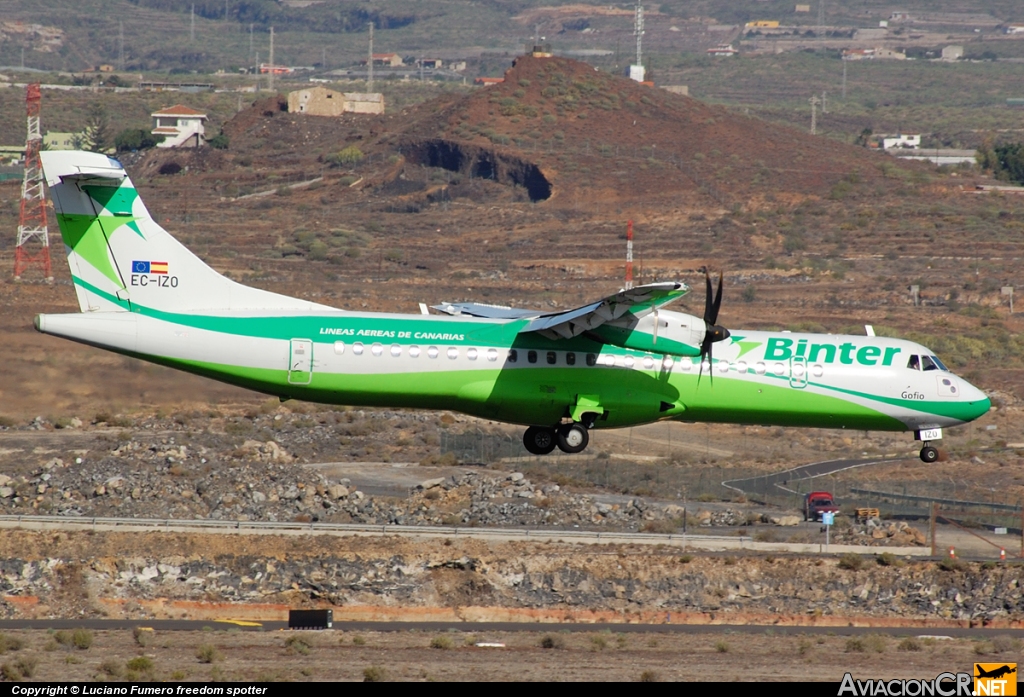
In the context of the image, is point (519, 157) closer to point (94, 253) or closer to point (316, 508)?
point (316, 508)

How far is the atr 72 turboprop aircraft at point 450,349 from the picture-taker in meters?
37.8

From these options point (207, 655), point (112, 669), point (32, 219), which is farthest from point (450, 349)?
point (32, 219)

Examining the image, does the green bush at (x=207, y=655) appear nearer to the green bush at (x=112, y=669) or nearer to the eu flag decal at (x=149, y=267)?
the green bush at (x=112, y=669)

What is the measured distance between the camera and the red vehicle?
61375 mm

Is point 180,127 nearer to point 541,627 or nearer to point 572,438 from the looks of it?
point 541,627

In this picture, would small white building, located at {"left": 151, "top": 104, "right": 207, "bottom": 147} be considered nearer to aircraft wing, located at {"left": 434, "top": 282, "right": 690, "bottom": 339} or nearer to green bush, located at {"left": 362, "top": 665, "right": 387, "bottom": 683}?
aircraft wing, located at {"left": 434, "top": 282, "right": 690, "bottom": 339}

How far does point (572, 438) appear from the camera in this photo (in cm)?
4016

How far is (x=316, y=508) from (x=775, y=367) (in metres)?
26.9

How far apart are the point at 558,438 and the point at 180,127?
142270 mm

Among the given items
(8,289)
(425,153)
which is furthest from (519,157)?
(8,289)

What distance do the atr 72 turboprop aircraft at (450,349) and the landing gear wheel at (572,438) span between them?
42 mm

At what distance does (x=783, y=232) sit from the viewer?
12750 cm

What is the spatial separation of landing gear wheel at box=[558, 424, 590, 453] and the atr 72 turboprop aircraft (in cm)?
4

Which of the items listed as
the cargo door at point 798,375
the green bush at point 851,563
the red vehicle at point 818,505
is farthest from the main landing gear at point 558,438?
the red vehicle at point 818,505
